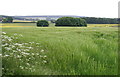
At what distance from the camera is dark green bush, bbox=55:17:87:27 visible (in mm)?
36700

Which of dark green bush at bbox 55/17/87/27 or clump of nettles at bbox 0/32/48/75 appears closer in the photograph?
clump of nettles at bbox 0/32/48/75

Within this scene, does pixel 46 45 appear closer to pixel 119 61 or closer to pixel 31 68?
pixel 31 68

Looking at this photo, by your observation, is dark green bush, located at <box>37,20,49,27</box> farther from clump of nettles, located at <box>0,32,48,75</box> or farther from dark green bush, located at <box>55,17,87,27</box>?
clump of nettles, located at <box>0,32,48,75</box>

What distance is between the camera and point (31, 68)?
8609 millimetres

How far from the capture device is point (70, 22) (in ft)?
125

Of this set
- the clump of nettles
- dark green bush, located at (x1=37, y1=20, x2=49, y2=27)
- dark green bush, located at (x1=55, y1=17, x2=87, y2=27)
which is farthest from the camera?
dark green bush, located at (x1=55, y1=17, x2=87, y2=27)

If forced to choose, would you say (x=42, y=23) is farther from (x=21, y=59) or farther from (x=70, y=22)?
(x=21, y=59)

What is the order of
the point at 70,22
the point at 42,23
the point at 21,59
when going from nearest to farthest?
the point at 21,59
the point at 42,23
the point at 70,22

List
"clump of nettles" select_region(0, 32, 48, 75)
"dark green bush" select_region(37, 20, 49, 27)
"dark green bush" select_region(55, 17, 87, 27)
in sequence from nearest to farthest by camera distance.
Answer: "clump of nettles" select_region(0, 32, 48, 75) → "dark green bush" select_region(37, 20, 49, 27) → "dark green bush" select_region(55, 17, 87, 27)

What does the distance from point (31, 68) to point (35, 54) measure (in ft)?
6.20

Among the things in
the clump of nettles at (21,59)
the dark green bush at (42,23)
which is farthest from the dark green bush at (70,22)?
the clump of nettles at (21,59)

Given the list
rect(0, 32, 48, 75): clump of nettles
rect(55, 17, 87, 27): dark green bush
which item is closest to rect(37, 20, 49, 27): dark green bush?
rect(55, 17, 87, 27): dark green bush

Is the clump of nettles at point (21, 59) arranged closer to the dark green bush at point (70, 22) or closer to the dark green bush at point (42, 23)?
the dark green bush at point (42, 23)

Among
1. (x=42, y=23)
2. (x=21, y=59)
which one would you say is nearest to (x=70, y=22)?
(x=42, y=23)
